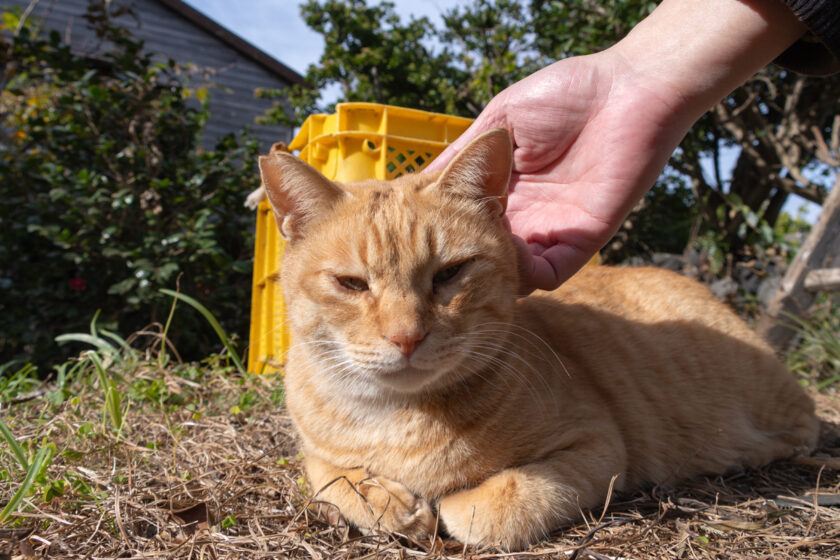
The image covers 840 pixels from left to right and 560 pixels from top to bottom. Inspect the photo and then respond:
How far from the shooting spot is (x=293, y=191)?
1896 millimetres

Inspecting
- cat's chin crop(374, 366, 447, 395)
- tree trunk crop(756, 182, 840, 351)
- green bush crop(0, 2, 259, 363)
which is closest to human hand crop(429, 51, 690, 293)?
cat's chin crop(374, 366, 447, 395)

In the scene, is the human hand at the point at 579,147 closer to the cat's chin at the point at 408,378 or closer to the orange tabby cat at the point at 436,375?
the orange tabby cat at the point at 436,375

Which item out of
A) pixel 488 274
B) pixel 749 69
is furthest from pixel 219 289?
pixel 749 69

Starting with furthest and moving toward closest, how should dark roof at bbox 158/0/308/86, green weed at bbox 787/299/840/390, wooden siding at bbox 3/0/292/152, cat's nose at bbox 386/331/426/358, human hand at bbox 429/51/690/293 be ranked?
dark roof at bbox 158/0/308/86 < wooden siding at bbox 3/0/292/152 < green weed at bbox 787/299/840/390 < human hand at bbox 429/51/690/293 < cat's nose at bbox 386/331/426/358

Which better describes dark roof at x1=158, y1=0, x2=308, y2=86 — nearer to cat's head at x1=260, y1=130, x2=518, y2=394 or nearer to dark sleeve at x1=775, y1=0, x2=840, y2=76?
cat's head at x1=260, y1=130, x2=518, y2=394

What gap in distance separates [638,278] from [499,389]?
56.0 inches

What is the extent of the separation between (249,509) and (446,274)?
987 mm

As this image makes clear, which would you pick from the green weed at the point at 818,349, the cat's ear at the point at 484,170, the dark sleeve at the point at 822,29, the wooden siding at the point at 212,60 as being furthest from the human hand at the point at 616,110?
the wooden siding at the point at 212,60

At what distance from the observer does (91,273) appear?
467 centimetres

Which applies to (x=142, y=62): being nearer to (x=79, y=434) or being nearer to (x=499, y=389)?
(x=79, y=434)

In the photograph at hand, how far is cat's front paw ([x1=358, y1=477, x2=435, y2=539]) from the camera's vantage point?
1611 mm

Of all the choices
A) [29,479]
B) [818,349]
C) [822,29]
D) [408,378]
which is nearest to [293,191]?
[408,378]

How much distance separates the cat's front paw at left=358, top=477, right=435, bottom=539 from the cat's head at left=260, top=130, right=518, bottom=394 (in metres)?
0.30

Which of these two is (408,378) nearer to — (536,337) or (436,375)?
(436,375)
